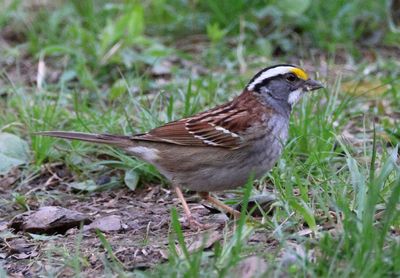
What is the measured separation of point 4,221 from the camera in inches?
204

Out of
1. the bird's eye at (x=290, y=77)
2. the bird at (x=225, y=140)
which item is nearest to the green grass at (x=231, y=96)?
the bird at (x=225, y=140)

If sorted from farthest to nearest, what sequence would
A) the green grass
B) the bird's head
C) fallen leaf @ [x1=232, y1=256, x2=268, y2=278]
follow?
the bird's head → the green grass → fallen leaf @ [x1=232, y1=256, x2=268, y2=278]

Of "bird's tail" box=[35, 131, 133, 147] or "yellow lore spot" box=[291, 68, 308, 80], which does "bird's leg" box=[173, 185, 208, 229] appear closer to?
"bird's tail" box=[35, 131, 133, 147]

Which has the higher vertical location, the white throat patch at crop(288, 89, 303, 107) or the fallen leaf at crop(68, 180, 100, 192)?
the white throat patch at crop(288, 89, 303, 107)

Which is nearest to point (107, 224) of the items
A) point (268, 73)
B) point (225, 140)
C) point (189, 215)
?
point (189, 215)

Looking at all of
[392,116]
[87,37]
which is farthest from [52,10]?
[392,116]

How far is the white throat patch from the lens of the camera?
5.27 m

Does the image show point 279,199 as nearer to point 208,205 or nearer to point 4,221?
point 208,205

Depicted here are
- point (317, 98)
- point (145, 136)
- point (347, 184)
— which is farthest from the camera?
point (317, 98)

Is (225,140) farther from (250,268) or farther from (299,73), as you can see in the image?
(250,268)

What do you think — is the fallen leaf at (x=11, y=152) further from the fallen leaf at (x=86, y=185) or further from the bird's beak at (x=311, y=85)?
the bird's beak at (x=311, y=85)

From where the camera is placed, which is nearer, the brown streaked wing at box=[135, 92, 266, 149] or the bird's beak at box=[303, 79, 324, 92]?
the brown streaked wing at box=[135, 92, 266, 149]

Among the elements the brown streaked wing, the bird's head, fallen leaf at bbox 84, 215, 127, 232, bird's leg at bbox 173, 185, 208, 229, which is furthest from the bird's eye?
fallen leaf at bbox 84, 215, 127, 232

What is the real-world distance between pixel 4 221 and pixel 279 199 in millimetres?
1709
